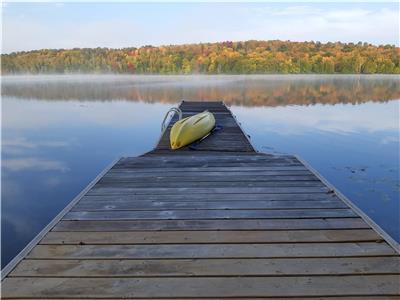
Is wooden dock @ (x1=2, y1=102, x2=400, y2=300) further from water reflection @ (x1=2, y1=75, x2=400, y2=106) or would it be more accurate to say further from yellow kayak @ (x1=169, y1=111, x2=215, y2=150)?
water reflection @ (x1=2, y1=75, x2=400, y2=106)

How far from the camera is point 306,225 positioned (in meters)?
3.11

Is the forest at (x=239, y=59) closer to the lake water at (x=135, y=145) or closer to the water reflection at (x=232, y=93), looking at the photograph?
the water reflection at (x=232, y=93)

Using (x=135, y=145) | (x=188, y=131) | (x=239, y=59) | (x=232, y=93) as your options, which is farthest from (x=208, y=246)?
(x=239, y=59)

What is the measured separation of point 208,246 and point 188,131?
173 inches

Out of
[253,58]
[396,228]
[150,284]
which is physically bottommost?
[396,228]

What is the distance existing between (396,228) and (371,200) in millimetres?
978

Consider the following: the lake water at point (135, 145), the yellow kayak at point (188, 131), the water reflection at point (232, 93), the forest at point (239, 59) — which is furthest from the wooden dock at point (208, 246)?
the forest at point (239, 59)

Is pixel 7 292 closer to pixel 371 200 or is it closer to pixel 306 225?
pixel 306 225

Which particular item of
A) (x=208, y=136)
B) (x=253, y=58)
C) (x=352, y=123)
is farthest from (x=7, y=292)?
(x=253, y=58)

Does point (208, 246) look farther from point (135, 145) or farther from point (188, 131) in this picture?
point (135, 145)

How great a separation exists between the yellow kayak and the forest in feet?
171

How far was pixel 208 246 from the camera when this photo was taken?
109 inches

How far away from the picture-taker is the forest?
56750mm

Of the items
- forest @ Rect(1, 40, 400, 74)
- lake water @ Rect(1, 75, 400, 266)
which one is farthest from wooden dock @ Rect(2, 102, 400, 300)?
forest @ Rect(1, 40, 400, 74)
